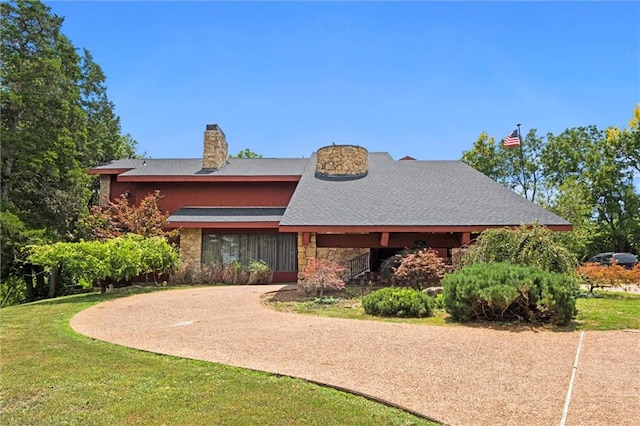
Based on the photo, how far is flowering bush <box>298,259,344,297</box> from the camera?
417 inches

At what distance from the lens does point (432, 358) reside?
5.23 meters

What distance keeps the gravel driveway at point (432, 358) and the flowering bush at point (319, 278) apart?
240 centimetres

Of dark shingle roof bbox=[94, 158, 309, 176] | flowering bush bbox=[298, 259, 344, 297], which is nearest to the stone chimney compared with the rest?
dark shingle roof bbox=[94, 158, 309, 176]

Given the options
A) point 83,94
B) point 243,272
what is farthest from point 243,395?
point 83,94

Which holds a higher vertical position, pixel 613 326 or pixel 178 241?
pixel 178 241

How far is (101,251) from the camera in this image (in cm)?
1128

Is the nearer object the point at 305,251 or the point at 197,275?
the point at 305,251

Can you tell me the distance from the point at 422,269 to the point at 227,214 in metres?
9.23

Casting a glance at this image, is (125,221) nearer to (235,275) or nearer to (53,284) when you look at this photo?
(53,284)

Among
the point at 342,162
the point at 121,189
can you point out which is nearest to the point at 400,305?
the point at 342,162

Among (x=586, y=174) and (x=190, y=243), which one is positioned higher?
(x=586, y=174)

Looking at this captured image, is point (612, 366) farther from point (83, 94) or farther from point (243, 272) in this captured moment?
point (83, 94)

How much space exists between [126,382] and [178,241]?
1367 cm

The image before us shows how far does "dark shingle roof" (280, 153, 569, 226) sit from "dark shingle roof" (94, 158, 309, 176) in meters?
2.16
